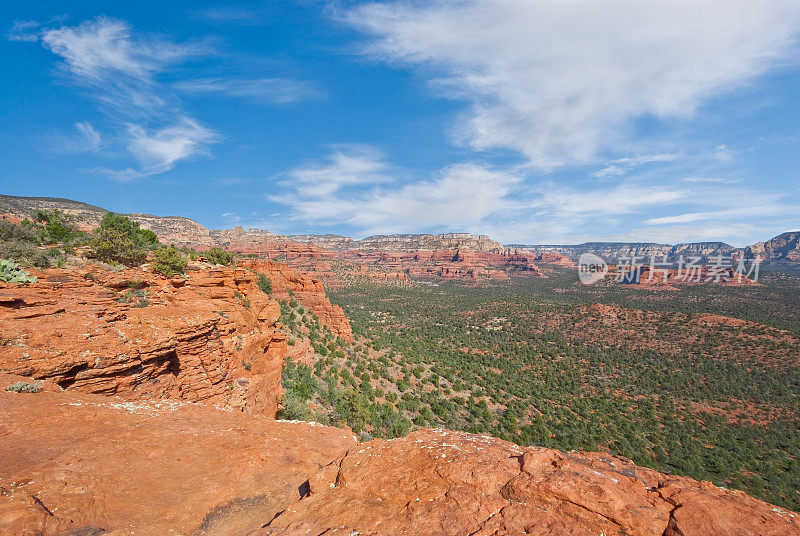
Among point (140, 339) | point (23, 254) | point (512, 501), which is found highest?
point (23, 254)

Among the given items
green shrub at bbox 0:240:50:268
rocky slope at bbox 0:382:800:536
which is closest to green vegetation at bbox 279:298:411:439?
rocky slope at bbox 0:382:800:536

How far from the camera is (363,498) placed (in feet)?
14.8

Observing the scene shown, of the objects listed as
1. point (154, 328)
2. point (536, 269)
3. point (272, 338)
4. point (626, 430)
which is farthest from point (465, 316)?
point (536, 269)

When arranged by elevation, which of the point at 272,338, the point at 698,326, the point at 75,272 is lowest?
the point at 698,326

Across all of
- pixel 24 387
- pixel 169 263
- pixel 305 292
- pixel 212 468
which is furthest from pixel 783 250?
pixel 24 387

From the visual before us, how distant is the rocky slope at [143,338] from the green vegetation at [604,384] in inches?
276

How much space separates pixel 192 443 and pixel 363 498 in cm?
400

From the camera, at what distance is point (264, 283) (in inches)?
1102

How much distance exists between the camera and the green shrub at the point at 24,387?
6422 mm

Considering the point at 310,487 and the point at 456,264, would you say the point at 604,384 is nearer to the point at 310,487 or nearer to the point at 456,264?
the point at 310,487

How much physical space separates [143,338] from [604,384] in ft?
136

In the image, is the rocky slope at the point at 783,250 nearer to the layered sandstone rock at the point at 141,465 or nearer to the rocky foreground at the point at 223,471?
the rocky foreground at the point at 223,471

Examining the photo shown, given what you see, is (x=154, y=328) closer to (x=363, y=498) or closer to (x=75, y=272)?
(x=75, y=272)

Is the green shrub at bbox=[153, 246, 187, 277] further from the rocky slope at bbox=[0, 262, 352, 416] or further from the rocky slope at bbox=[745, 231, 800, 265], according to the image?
the rocky slope at bbox=[745, 231, 800, 265]
